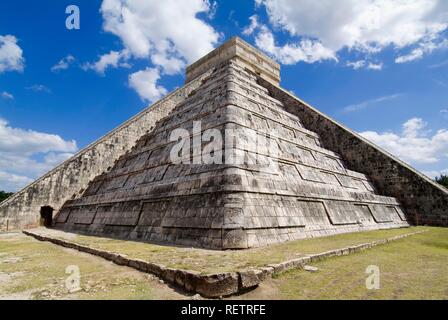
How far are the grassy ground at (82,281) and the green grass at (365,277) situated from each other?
1.69 meters

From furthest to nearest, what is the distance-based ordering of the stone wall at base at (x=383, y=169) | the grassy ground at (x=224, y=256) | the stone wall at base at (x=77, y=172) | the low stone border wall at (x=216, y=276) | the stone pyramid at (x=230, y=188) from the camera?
1. the stone wall at base at (x=77, y=172)
2. the stone wall at base at (x=383, y=169)
3. the stone pyramid at (x=230, y=188)
4. the grassy ground at (x=224, y=256)
5. the low stone border wall at (x=216, y=276)

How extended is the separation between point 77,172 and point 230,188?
13848 mm

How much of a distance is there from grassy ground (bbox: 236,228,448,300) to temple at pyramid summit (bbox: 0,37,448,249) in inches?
86.1

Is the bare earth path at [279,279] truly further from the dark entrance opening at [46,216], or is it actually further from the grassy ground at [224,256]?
the dark entrance opening at [46,216]

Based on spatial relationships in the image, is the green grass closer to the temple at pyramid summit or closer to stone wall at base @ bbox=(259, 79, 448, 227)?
the temple at pyramid summit

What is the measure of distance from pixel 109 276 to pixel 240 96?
10.8 m

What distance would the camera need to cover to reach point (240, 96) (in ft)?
45.2

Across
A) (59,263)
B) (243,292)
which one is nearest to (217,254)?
(243,292)

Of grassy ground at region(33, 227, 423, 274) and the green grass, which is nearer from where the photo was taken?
the green grass

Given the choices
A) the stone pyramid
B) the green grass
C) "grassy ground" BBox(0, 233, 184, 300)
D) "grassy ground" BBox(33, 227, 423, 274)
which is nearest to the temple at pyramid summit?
the stone pyramid

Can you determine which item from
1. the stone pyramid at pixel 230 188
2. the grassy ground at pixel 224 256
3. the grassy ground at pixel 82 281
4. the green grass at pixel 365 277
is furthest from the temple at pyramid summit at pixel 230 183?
the grassy ground at pixel 82 281

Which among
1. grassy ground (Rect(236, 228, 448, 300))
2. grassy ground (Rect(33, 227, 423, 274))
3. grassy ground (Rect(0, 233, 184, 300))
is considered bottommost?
grassy ground (Rect(0, 233, 184, 300))

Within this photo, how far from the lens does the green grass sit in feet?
12.5

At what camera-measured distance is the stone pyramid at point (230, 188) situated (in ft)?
24.6
